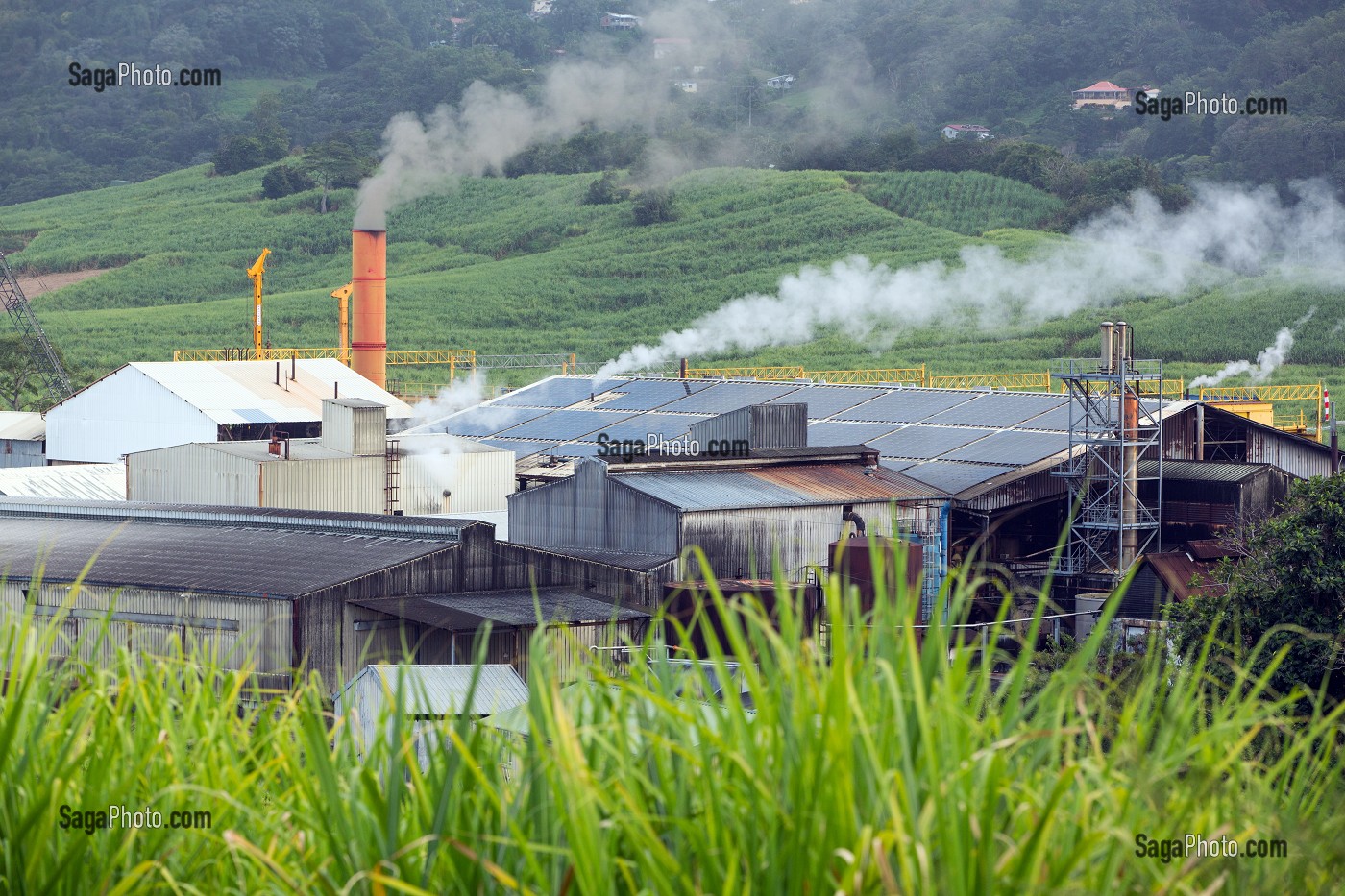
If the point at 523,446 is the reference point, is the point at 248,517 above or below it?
below

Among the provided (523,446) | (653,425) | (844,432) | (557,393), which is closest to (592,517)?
(844,432)

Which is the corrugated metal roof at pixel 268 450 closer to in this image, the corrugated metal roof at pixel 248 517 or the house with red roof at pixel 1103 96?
the corrugated metal roof at pixel 248 517

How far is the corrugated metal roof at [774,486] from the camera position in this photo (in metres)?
34.2

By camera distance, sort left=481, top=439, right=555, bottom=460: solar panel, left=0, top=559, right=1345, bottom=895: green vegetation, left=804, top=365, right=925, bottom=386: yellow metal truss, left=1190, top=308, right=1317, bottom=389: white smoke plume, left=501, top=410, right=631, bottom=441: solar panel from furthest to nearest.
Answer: left=804, top=365, right=925, bottom=386: yellow metal truss
left=1190, top=308, right=1317, bottom=389: white smoke plume
left=501, top=410, right=631, bottom=441: solar panel
left=481, top=439, right=555, bottom=460: solar panel
left=0, top=559, right=1345, bottom=895: green vegetation

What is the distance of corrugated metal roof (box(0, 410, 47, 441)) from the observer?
194ft

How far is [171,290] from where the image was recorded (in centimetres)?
11638

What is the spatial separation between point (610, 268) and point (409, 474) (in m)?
64.9

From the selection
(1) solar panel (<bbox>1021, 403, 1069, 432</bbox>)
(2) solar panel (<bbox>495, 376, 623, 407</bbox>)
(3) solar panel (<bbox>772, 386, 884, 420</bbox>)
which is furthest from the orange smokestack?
(1) solar panel (<bbox>1021, 403, 1069, 432</bbox>)

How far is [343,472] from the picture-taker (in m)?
42.5

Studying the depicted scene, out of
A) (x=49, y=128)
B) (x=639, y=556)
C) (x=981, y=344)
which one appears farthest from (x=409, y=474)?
(x=49, y=128)

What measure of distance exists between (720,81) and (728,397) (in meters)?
111

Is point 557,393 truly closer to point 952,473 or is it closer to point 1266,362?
point 952,473

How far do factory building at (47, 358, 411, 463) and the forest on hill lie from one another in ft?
195

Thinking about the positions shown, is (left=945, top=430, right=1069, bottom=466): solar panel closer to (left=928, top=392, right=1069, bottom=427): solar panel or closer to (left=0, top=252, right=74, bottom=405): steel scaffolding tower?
(left=928, top=392, right=1069, bottom=427): solar panel
